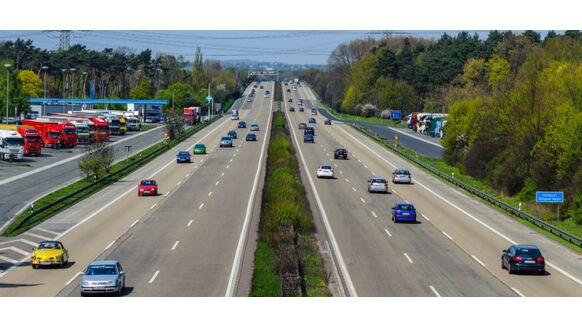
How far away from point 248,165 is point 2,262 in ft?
161

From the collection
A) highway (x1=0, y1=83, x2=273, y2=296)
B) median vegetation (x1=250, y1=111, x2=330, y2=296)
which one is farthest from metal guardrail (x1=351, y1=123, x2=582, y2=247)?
highway (x1=0, y1=83, x2=273, y2=296)

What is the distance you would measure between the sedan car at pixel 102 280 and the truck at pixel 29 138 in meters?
63.3

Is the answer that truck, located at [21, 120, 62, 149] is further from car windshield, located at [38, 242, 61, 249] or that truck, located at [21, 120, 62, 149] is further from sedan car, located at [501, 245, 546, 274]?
sedan car, located at [501, 245, 546, 274]

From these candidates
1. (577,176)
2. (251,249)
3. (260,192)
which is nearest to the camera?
(251,249)

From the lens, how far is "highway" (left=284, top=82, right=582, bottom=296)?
38.2m

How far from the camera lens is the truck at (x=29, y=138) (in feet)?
315

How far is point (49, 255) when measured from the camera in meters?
41.2

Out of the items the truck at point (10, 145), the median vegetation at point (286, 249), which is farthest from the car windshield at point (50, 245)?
the truck at point (10, 145)

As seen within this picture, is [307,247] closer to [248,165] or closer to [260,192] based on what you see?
[260,192]

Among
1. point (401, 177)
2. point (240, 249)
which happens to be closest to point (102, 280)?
point (240, 249)

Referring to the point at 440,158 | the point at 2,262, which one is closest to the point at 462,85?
the point at 440,158

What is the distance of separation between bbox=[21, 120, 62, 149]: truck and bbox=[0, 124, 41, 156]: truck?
32.4ft

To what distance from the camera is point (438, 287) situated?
37562mm

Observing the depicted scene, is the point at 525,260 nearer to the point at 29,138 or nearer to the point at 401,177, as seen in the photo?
the point at 401,177
